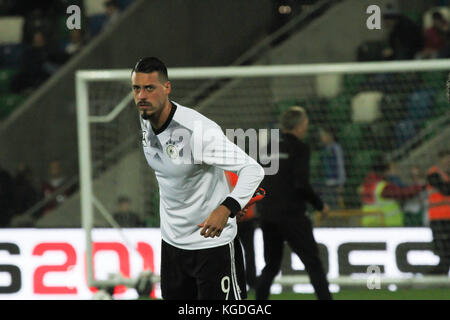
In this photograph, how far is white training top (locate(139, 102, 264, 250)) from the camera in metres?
4.49

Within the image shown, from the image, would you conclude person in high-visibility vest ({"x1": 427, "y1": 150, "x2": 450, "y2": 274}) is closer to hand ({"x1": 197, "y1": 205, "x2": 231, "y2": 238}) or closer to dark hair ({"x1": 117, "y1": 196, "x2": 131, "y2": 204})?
dark hair ({"x1": 117, "y1": 196, "x2": 131, "y2": 204})

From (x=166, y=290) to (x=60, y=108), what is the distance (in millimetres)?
8449

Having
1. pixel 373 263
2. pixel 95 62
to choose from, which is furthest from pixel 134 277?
pixel 95 62

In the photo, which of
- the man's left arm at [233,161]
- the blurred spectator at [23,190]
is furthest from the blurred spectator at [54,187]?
the man's left arm at [233,161]

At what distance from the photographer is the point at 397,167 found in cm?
1101

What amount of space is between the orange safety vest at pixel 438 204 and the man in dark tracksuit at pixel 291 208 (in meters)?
2.13

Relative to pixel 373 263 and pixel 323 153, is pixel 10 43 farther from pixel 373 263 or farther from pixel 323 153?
pixel 373 263

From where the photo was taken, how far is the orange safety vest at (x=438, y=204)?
9.05 metres

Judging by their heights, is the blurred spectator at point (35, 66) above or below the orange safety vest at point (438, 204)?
above

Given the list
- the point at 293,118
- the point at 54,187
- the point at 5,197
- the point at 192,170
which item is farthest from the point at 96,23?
the point at 192,170

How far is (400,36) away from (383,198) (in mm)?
2945

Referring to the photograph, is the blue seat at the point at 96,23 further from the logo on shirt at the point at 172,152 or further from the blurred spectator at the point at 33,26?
the logo on shirt at the point at 172,152

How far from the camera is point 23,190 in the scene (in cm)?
1211

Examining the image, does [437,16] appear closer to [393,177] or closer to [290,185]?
[393,177]
